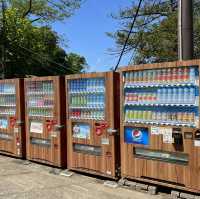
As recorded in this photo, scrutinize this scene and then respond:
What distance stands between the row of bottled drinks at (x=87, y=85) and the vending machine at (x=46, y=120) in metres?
0.42

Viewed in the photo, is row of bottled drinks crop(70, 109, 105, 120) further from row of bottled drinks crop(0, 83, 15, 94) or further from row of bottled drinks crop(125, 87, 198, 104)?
row of bottled drinks crop(0, 83, 15, 94)

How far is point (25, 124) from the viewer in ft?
31.0

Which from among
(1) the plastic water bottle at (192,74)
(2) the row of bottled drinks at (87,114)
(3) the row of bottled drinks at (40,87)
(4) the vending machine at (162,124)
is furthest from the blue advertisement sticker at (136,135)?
(3) the row of bottled drinks at (40,87)

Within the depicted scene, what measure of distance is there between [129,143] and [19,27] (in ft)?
52.9

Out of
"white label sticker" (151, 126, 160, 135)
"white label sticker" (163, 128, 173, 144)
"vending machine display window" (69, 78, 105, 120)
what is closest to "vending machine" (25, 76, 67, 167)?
"vending machine display window" (69, 78, 105, 120)

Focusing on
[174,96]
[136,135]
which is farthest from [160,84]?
[136,135]

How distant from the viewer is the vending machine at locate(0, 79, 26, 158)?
31.1ft

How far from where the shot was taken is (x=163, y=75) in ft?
20.5

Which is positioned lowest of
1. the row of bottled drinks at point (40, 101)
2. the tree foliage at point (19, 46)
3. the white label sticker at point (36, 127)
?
the white label sticker at point (36, 127)

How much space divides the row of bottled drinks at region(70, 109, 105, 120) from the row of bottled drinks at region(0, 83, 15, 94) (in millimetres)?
2429

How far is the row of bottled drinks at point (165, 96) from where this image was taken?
5.95m

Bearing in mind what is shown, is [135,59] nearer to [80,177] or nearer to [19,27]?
[19,27]

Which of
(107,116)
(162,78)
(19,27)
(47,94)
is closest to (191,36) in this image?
(162,78)

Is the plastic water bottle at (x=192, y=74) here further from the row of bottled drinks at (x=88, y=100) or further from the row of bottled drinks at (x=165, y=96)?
the row of bottled drinks at (x=88, y=100)
